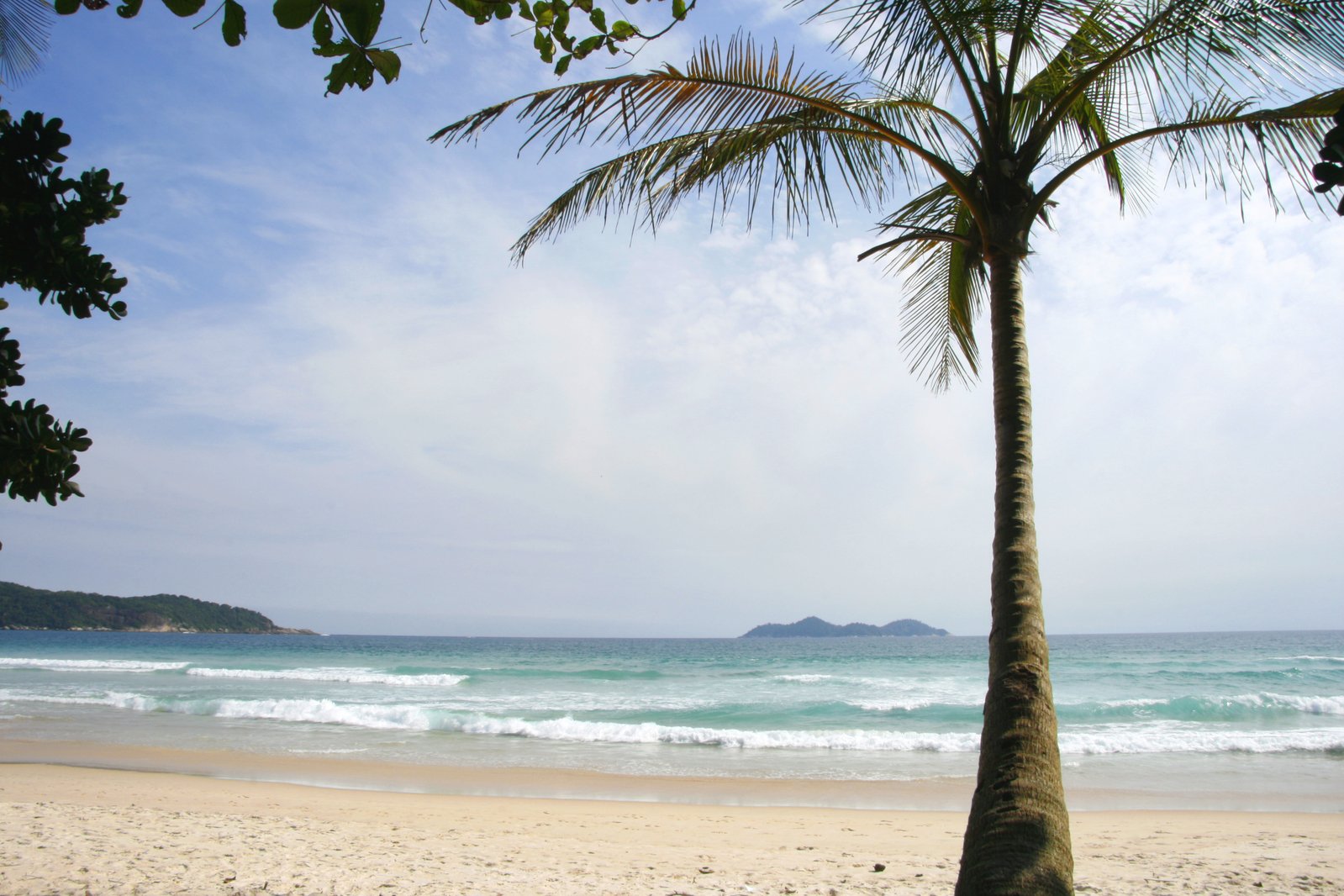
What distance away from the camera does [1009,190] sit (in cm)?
368

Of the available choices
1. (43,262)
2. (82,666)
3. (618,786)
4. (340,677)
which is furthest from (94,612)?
(43,262)

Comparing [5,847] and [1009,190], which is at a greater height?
[1009,190]

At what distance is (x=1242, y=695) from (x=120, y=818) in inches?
867

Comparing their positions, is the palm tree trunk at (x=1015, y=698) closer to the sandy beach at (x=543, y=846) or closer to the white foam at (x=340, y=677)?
the sandy beach at (x=543, y=846)

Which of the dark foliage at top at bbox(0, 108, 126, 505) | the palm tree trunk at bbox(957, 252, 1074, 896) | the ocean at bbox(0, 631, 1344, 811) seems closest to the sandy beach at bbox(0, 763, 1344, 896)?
the ocean at bbox(0, 631, 1344, 811)

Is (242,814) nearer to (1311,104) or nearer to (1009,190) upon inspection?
(1009,190)

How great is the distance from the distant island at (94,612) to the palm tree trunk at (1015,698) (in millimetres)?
108316

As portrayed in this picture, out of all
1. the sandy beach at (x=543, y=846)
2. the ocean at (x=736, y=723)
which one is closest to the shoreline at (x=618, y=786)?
the ocean at (x=736, y=723)

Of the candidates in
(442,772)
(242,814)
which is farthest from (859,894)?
(442,772)

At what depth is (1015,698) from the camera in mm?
3135

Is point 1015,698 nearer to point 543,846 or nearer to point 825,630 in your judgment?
point 543,846

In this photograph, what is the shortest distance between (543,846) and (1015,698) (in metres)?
4.35

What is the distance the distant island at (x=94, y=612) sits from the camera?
8656cm

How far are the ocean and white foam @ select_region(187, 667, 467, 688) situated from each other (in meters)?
0.18
